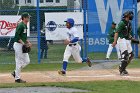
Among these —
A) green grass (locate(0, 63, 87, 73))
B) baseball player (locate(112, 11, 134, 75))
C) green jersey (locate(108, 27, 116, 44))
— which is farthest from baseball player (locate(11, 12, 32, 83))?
green jersey (locate(108, 27, 116, 44))

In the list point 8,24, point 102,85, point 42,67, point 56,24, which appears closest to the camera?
point 102,85

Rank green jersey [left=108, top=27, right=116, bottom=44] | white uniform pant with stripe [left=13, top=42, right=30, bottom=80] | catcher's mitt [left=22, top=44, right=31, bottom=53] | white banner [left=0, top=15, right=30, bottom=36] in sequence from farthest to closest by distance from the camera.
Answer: green jersey [left=108, top=27, right=116, bottom=44] → white banner [left=0, top=15, right=30, bottom=36] → white uniform pant with stripe [left=13, top=42, right=30, bottom=80] → catcher's mitt [left=22, top=44, right=31, bottom=53]

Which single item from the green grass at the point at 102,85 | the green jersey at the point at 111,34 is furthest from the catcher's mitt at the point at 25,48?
the green jersey at the point at 111,34

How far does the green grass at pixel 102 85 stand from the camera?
11.6 m

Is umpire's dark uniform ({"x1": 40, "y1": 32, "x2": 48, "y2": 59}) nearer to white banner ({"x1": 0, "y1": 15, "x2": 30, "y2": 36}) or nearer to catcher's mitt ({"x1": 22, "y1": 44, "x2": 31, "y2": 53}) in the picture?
white banner ({"x1": 0, "y1": 15, "x2": 30, "y2": 36})

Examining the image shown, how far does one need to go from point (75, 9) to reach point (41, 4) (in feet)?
6.34

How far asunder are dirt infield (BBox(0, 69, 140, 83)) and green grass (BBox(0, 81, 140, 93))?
98cm

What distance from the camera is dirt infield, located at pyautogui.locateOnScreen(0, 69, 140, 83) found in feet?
Answer: 45.6

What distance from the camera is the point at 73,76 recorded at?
14.7 metres

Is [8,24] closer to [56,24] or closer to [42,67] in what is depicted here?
[56,24]

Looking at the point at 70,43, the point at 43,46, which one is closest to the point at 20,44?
the point at 70,43

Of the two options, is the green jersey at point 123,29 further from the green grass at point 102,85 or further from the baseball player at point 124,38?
the green grass at point 102,85

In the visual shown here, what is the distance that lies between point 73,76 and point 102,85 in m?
2.34

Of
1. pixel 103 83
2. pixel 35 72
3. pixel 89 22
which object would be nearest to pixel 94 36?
pixel 89 22
